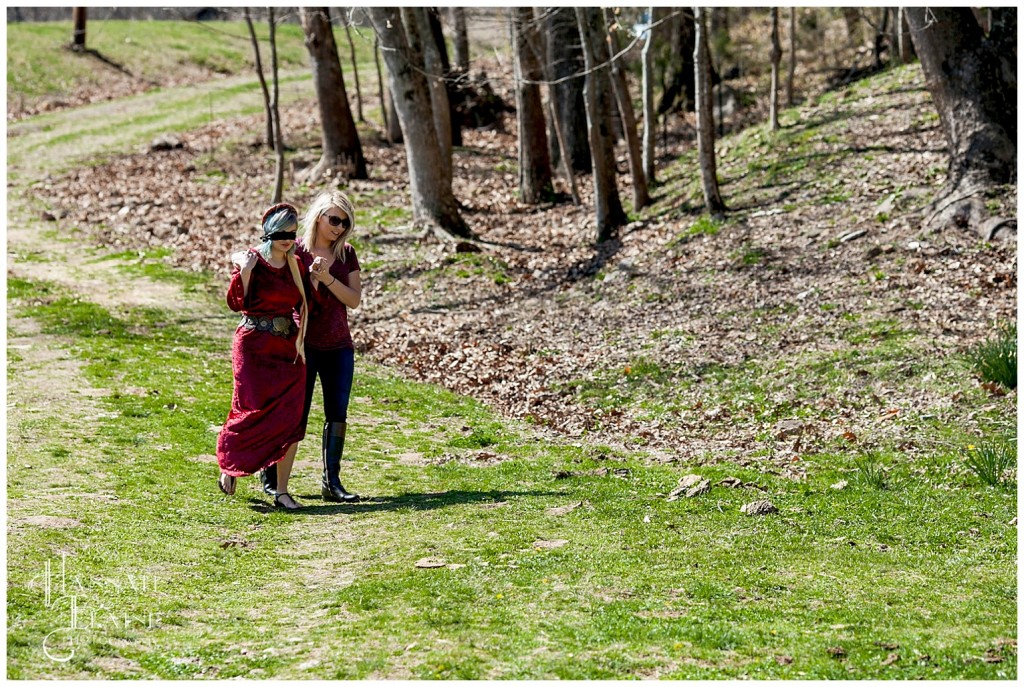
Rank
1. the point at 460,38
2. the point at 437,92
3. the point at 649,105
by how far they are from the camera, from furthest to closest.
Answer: the point at 460,38
the point at 437,92
the point at 649,105

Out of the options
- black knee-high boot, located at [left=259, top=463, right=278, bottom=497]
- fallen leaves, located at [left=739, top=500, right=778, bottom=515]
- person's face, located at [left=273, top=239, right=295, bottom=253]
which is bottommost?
fallen leaves, located at [left=739, top=500, right=778, bottom=515]

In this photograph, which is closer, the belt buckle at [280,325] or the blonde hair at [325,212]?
the belt buckle at [280,325]

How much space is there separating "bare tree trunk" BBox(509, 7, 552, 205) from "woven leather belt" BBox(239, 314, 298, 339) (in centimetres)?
1398

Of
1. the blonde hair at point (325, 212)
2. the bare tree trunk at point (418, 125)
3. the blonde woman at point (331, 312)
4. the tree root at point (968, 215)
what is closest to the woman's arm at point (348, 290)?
the blonde woman at point (331, 312)

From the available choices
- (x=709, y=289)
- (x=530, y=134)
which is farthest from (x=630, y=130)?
(x=709, y=289)

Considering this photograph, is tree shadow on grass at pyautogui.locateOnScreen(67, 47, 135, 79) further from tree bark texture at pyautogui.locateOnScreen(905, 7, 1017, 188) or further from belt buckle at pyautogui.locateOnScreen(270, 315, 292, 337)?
belt buckle at pyautogui.locateOnScreen(270, 315, 292, 337)

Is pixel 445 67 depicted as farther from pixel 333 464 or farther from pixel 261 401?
pixel 261 401

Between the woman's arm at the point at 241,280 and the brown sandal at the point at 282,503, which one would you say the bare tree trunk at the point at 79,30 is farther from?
the brown sandal at the point at 282,503

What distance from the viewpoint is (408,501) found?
25.3 feet

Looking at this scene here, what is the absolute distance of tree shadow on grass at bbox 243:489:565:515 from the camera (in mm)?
7438

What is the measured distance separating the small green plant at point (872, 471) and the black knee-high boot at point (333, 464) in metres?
3.87

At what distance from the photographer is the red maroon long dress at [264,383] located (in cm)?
709

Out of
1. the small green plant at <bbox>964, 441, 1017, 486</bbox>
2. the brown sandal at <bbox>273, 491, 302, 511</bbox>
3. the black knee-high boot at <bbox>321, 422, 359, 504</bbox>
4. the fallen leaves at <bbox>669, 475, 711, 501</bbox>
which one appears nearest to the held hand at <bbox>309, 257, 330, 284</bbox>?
the black knee-high boot at <bbox>321, 422, 359, 504</bbox>

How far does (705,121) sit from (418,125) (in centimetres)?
476
